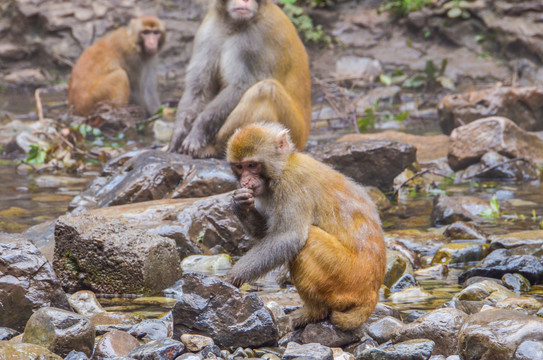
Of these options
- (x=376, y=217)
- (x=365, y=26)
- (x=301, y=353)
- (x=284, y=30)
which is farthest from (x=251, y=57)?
(x=365, y=26)

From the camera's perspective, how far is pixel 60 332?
4234mm

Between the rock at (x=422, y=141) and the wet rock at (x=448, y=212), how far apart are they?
2898 millimetres

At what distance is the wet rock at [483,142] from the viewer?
10.5 meters

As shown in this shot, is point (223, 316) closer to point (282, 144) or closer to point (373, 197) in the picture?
point (282, 144)

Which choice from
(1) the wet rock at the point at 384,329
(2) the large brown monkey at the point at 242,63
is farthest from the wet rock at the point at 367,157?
(1) the wet rock at the point at 384,329

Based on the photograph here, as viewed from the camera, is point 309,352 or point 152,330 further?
point 152,330

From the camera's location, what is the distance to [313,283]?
460cm

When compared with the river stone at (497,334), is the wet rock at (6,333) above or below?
below

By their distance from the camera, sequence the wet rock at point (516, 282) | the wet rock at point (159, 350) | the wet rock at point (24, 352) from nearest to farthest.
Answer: the wet rock at point (24, 352) < the wet rock at point (159, 350) < the wet rock at point (516, 282)

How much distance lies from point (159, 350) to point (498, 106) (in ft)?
31.4

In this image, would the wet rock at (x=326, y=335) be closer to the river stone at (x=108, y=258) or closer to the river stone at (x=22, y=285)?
the river stone at (x=108, y=258)

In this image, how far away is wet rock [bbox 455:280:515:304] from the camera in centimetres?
545

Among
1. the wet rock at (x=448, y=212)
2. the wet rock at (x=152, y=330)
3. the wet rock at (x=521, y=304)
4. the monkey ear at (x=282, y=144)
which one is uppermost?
the monkey ear at (x=282, y=144)

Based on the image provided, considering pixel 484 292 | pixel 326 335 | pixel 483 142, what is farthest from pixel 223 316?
pixel 483 142
